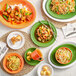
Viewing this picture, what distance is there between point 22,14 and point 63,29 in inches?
30.0

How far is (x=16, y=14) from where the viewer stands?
238cm

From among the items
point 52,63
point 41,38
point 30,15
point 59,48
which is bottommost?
point 52,63

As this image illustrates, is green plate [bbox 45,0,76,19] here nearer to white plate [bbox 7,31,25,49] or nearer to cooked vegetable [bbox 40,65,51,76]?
white plate [bbox 7,31,25,49]

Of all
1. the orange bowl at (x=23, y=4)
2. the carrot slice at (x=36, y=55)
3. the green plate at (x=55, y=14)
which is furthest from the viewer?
the green plate at (x=55, y=14)

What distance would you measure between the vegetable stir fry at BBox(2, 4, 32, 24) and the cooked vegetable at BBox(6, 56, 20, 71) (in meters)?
0.60

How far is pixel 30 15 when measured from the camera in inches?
99.7

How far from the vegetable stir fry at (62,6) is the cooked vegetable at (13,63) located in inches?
41.9

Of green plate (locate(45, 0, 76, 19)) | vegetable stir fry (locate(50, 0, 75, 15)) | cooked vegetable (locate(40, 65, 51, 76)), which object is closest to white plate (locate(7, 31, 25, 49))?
cooked vegetable (locate(40, 65, 51, 76))

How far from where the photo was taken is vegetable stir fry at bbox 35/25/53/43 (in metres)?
2.47

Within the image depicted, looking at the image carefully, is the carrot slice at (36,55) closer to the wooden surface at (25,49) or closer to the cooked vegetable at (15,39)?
the wooden surface at (25,49)

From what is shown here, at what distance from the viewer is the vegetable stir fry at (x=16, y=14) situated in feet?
7.86

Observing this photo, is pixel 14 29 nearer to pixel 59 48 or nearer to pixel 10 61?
pixel 10 61

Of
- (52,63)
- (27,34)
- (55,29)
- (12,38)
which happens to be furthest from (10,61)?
(55,29)

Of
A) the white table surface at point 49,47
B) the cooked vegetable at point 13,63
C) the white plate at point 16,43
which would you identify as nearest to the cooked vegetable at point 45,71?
the white table surface at point 49,47
